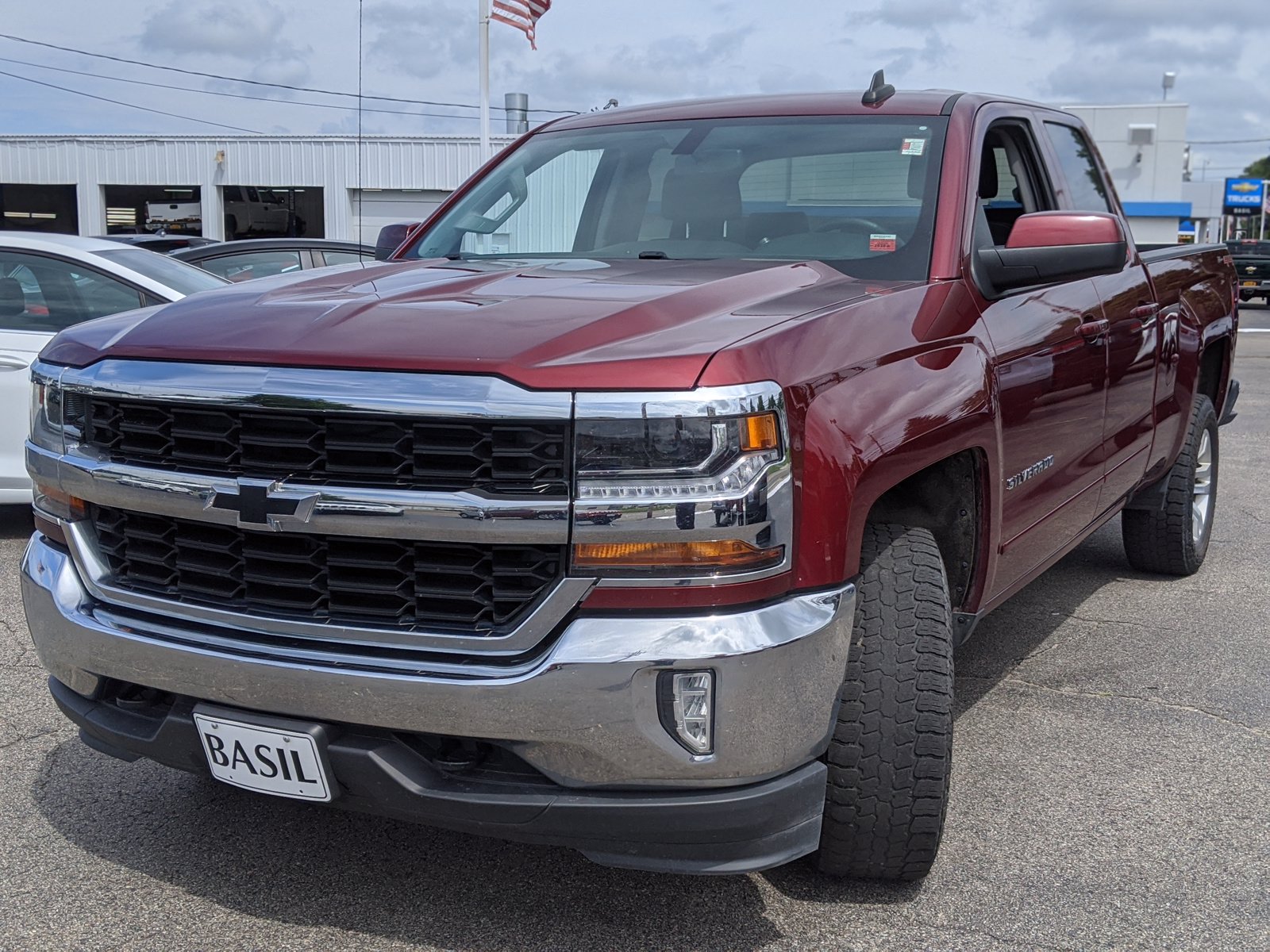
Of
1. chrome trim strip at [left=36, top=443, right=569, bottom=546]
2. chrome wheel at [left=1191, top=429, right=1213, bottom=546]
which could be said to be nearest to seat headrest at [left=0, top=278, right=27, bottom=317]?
chrome trim strip at [left=36, top=443, right=569, bottom=546]

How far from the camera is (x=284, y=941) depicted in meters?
2.70

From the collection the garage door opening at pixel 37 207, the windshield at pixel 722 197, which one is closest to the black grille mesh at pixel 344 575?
the windshield at pixel 722 197

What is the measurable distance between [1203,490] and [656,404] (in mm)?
4439

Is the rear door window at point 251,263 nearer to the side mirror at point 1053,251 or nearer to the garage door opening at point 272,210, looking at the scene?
the side mirror at point 1053,251

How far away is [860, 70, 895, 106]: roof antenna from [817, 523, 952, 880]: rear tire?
1669 millimetres

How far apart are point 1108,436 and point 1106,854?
1564 millimetres

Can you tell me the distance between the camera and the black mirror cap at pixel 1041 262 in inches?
130

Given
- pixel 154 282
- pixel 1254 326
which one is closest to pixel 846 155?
pixel 154 282

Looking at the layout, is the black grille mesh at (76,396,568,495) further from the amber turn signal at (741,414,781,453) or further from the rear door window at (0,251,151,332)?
the rear door window at (0,251,151,332)

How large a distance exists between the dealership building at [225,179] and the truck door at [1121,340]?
96.7 ft

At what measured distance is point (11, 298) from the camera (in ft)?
21.2

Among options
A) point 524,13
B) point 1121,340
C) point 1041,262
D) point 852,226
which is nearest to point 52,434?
point 852,226

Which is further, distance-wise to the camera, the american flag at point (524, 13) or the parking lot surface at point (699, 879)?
the american flag at point (524, 13)

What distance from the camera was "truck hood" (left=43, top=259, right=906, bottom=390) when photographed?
7.71 feet
